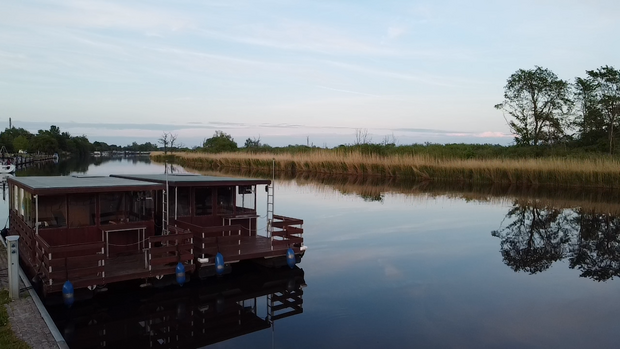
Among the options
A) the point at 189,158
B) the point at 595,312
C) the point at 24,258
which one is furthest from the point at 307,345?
the point at 189,158

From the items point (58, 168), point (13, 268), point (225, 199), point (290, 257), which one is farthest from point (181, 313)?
point (58, 168)

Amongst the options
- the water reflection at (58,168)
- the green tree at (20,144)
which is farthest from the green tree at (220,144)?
the green tree at (20,144)

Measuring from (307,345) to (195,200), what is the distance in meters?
6.08

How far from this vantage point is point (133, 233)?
1166 centimetres

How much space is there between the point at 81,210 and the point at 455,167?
106 feet

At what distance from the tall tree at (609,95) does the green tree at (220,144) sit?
188 ft

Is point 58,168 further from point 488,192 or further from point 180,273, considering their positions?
point 180,273

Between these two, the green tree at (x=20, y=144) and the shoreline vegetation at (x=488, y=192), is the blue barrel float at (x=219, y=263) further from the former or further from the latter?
the green tree at (x=20, y=144)

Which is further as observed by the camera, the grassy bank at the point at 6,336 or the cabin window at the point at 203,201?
the cabin window at the point at 203,201

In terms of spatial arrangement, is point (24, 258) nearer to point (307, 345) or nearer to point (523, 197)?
point (307, 345)

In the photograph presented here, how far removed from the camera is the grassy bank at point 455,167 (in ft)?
104

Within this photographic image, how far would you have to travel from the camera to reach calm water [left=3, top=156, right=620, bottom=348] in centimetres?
847

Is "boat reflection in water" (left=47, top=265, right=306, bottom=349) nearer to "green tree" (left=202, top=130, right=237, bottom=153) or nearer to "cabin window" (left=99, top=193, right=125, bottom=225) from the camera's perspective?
"cabin window" (left=99, top=193, right=125, bottom=225)

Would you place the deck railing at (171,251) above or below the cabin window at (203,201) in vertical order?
below
